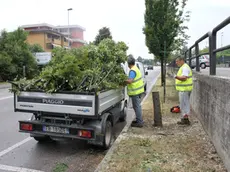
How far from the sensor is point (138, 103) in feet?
21.7

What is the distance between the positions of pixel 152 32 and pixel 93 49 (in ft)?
30.9

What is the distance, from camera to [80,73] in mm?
4965

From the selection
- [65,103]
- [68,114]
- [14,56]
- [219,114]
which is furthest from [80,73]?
[14,56]

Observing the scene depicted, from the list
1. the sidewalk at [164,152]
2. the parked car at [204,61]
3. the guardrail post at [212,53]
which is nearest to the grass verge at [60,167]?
the sidewalk at [164,152]

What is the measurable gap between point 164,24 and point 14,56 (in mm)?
17770

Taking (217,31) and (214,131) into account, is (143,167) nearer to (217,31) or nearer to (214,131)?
(214,131)

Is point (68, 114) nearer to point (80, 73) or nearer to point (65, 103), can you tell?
point (65, 103)

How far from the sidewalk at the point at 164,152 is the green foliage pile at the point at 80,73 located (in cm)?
123

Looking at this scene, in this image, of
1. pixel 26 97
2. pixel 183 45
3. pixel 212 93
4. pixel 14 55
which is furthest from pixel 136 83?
pixel 14 55

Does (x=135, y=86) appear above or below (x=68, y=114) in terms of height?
above

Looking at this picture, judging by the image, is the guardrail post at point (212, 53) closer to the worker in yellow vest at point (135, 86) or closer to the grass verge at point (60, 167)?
the worker in yellow vest at point (135, 86)

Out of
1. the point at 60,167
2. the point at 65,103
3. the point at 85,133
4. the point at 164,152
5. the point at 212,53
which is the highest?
the point at 212,53

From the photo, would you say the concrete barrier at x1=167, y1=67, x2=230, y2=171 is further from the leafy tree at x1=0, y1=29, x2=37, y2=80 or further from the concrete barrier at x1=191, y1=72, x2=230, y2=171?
the leafy tree at x1=0, y1=29, x2=37, y2=80

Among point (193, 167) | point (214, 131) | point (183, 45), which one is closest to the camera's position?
point (193, 167)
